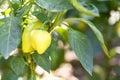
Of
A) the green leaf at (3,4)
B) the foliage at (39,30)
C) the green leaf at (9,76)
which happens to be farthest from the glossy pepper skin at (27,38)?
the green leaf at (9,76)

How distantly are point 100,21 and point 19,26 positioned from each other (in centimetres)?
91

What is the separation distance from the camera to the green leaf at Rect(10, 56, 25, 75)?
111cm

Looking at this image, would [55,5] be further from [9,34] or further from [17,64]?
[17,64]

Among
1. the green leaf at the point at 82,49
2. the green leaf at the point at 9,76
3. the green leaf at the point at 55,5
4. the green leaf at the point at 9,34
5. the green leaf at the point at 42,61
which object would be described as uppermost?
the green leaf at the point at 55,5

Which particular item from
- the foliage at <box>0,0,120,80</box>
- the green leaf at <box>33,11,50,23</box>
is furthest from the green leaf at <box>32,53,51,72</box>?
the green leaf at <box>33,11,50,23</box>

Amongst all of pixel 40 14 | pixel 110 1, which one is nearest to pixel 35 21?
pixel 40 14

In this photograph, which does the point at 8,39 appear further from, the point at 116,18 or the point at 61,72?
the point at 61,72

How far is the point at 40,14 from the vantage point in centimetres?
105

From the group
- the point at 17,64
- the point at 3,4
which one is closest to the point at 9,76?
the point at 17,64

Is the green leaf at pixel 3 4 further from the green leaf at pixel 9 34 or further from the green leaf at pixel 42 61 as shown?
the green leaf at pixel 42 61

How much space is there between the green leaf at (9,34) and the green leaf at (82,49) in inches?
6.8

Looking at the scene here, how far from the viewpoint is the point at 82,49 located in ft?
3.45

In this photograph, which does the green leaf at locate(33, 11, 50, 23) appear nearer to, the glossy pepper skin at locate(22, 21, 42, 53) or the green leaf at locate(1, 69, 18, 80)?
the glossy pepper skin at locate(22, 21, 42, 53)

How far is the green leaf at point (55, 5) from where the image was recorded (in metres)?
0.96
